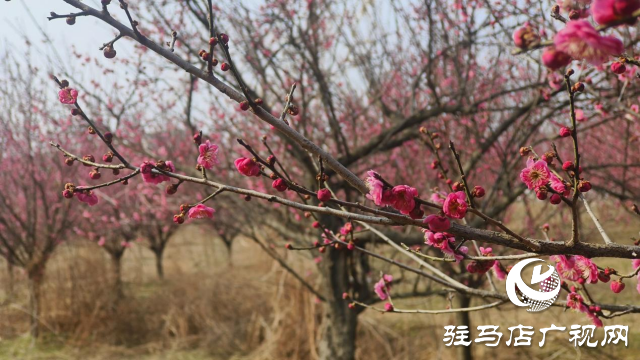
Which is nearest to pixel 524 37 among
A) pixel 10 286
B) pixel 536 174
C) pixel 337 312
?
pixel 536 174

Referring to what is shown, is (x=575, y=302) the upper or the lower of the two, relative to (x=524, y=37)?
lower

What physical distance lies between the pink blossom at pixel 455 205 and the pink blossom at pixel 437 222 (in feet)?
0.16

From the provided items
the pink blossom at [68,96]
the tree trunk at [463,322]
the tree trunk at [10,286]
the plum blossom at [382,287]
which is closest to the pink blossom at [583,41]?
the pink blossom at [68,96]

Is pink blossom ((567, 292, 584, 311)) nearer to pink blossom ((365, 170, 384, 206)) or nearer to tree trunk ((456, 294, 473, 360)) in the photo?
pink blossom ((365, 170, 384, 206))

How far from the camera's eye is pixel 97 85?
718cm

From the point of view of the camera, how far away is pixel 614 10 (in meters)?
0.67

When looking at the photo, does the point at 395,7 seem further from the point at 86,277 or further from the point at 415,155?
the point at 86,277

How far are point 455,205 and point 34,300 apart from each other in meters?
8.05

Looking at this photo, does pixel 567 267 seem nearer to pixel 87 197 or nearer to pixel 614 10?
pixel 614 10

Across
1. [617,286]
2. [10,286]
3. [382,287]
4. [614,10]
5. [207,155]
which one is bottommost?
[617,286]

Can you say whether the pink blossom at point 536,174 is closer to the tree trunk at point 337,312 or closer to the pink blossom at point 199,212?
the pink blossom at point 199,212

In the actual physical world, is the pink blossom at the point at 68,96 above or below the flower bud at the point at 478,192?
above

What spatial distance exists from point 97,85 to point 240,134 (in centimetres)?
247

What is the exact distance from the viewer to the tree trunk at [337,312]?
4.57m
